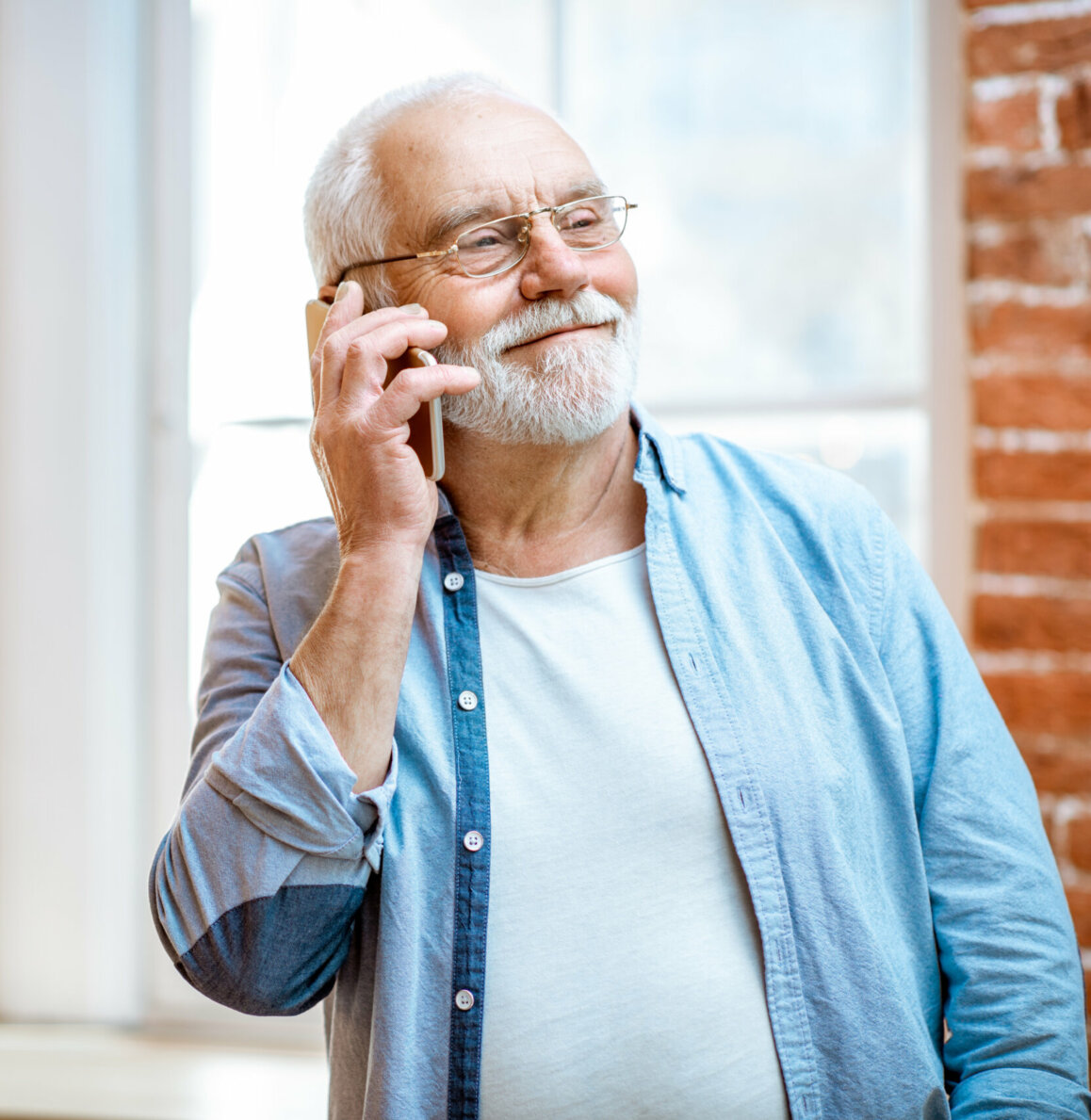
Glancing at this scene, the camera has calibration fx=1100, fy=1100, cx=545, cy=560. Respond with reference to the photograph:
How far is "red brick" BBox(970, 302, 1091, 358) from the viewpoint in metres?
1.53

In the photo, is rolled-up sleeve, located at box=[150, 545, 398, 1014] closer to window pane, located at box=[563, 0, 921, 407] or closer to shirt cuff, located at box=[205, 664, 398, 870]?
shirt cuff, located at box=[205, 664, 398, 870]

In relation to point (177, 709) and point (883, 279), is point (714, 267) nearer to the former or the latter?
point (883, 279)

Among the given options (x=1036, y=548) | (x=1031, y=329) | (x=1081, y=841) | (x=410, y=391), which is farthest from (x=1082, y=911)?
(x=410, y=391)

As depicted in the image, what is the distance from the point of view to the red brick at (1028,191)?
1522mm

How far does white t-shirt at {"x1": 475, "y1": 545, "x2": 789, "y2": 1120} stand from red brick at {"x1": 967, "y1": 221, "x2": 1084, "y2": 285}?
2.67ft

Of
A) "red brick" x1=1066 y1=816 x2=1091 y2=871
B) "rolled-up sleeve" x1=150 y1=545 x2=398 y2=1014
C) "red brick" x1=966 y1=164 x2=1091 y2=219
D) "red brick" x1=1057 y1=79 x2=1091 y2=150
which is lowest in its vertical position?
"red brick" x1=1066 y1=816 x2=1091 y2=871

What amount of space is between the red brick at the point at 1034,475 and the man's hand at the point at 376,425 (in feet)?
2.69

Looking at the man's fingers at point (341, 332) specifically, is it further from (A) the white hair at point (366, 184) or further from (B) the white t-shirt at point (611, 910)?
(B) the white t-shirt at point (611, 910)

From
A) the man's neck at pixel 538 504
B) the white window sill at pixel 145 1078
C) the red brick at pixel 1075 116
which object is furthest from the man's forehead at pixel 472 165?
the white window sill at pixel 145 1078

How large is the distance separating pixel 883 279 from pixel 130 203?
4.39ft

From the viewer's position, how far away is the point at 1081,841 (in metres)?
1.54

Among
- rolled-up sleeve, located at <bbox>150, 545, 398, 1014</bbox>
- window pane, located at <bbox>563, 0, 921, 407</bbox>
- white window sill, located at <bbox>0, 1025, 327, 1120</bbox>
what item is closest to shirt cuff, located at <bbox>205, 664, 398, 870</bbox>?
rolled-up sleeve, located at <bbox>150, 545, 398, 1014</bbox>

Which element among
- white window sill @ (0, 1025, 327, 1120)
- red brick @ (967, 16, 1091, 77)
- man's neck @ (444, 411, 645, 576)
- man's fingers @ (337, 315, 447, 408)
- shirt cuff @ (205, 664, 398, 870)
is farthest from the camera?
white window sill @ (0, 1025, 327, 1120)

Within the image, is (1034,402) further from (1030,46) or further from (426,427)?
(426,427)
